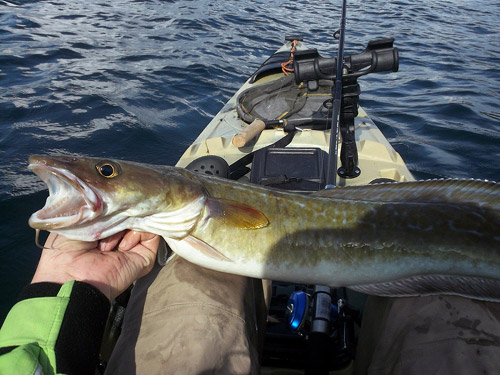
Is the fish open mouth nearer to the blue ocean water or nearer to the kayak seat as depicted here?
the kayak seat

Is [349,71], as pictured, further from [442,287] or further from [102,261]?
[102,261]

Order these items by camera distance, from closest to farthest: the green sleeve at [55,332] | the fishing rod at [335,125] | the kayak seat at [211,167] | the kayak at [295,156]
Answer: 1. the green sleeve at [55,332]
2. the kayak at [295,156]
3. the fishing rod at [335,125]
4. the kayak seat at [211,167]

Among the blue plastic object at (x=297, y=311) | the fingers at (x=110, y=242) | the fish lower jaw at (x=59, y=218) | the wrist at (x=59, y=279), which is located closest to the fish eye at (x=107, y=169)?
the fish lower jaw at (x=59, y=218)

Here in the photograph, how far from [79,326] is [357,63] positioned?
12.8 ft

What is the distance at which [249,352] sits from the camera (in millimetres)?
2145

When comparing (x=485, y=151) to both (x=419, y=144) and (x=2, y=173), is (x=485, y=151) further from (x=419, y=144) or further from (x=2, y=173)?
(x=2, y=173)

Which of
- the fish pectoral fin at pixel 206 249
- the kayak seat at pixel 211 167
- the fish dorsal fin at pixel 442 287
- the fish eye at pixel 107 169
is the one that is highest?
the fish eye at pixel 107 169

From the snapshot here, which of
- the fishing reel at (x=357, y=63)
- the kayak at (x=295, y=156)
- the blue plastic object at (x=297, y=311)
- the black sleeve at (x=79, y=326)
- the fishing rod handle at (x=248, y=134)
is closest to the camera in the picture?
the black sleeve at (x=79, y=326)

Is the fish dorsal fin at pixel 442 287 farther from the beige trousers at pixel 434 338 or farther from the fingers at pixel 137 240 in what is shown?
the fingers at pixel 137 240

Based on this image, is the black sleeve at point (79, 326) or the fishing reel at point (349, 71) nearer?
the black sleeve at point (79, 326)

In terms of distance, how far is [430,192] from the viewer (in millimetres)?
2588

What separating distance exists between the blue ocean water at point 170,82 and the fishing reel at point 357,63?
279 centimetres

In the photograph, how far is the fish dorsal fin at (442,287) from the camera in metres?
2.20

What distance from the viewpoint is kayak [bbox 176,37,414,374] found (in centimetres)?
273
